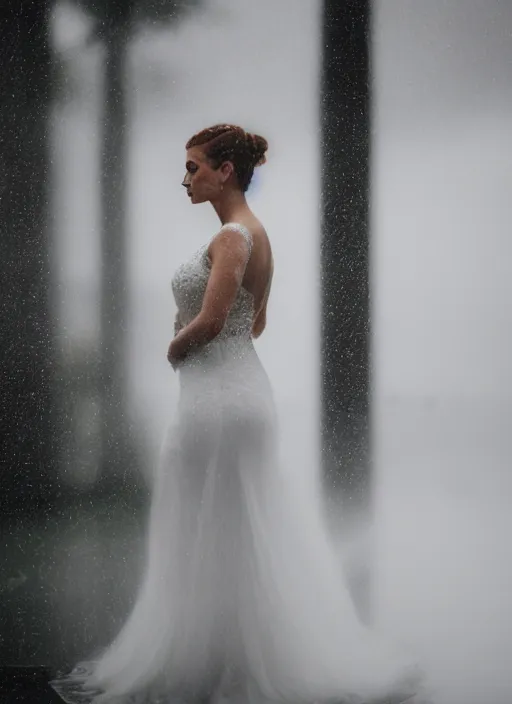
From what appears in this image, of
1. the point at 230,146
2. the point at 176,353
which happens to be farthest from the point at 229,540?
the point at 230,146

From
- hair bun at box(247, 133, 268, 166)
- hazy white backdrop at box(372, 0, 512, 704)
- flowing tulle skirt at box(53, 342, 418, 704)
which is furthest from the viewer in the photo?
hazy white backdrop at box(372, 0, 512, 704)

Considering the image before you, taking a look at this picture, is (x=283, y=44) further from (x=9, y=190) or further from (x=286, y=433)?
(x=286, y=433)

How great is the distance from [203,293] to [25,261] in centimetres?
66

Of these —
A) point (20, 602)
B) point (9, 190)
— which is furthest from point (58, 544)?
point (9, 190)

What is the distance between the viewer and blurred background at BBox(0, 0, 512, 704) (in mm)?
2027

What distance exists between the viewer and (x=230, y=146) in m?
1.81

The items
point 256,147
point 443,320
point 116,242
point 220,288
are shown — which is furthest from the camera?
point 116,242

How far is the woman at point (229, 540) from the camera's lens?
1.72m

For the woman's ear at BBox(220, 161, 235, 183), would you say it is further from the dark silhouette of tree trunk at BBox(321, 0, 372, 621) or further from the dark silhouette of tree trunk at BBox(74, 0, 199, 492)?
the dark silhouette of tree trunk at BBox(74, 0, 199, 492)

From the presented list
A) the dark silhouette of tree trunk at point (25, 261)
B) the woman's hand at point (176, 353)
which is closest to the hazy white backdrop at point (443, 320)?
the woman's hand at point (176, 353)

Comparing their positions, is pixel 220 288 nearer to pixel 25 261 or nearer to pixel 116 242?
pixel 116 242

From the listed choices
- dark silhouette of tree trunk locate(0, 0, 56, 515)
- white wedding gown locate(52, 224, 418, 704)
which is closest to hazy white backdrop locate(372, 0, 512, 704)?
white wedding gown locate(52, 224, 418, 704)

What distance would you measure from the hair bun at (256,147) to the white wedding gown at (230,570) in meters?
0.16

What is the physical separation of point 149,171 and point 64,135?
0.74ft
